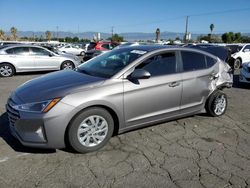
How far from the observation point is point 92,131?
12.1 ft

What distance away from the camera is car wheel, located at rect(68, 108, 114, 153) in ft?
11.6

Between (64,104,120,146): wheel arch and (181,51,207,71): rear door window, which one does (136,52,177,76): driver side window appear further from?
(64,104,120,146): wheel arch

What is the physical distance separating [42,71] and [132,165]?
33.4 ft

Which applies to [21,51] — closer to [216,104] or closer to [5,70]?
[5,70]

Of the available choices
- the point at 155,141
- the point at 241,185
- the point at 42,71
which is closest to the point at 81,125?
the point at 155,141

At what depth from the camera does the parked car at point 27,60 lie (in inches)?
429

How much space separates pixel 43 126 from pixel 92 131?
27.5 inches

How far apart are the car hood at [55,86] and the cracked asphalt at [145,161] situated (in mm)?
800

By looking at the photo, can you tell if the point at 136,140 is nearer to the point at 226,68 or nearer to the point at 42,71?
the point at 226,68

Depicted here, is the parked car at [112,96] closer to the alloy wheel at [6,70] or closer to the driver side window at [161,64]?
the driver side window at [161,64]

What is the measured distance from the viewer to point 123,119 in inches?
154

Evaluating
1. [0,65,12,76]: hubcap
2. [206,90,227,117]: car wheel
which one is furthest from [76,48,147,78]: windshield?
[0,65,12,76]: hubcap

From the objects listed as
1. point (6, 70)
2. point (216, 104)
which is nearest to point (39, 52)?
point (6, 70)

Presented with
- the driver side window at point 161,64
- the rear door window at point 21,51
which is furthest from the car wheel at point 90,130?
the rear door window at point 21,51
